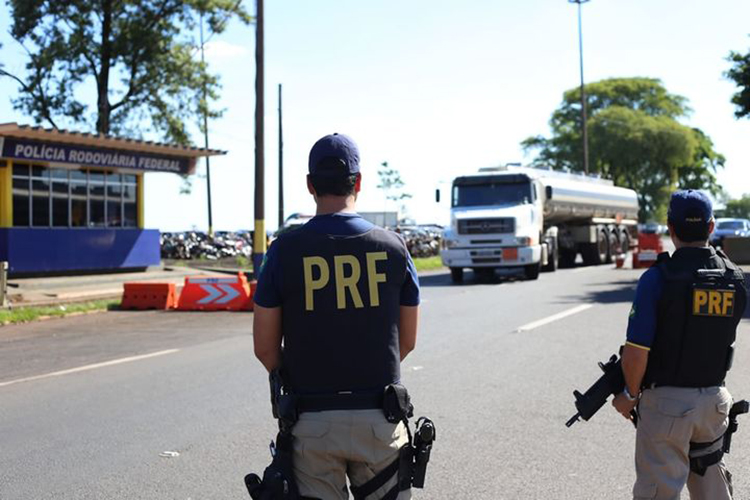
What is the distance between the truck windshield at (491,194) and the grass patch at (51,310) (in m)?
10.6

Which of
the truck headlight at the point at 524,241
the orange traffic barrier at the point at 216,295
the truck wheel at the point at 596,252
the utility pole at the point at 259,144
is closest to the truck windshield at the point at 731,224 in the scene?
the truck wheel at the point at 596,252

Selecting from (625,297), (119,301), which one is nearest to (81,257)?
(119,301)

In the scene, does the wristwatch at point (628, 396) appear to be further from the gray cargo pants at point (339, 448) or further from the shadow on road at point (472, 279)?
the shadow on road at point (472, 279)

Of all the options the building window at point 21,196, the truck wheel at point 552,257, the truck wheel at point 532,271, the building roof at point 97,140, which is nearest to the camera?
the building roof at point 97,140

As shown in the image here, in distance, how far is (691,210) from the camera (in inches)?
147

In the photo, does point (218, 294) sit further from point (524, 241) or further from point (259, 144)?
point (524, 241)

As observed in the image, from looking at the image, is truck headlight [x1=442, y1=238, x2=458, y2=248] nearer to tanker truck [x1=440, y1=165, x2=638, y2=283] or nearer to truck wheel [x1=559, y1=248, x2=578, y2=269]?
tanker truck [x1=440, y1=165, x2=638, y2=283]

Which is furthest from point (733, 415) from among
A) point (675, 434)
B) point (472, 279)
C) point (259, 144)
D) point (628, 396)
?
point (472, 279)

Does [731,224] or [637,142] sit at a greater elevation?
[637,142]

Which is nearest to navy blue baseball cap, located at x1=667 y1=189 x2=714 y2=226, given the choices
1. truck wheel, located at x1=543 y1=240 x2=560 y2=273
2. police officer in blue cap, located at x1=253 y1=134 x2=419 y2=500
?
police officer in blue cap, located at x1=253 y1=134 x2=419 y2=500

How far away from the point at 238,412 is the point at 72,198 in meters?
18.2

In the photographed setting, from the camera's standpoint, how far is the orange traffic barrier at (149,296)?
1817 cm

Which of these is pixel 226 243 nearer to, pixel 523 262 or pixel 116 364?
pixel 523 262

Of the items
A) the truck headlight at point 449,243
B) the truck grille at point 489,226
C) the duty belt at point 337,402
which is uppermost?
the truck grille at point 489,226
